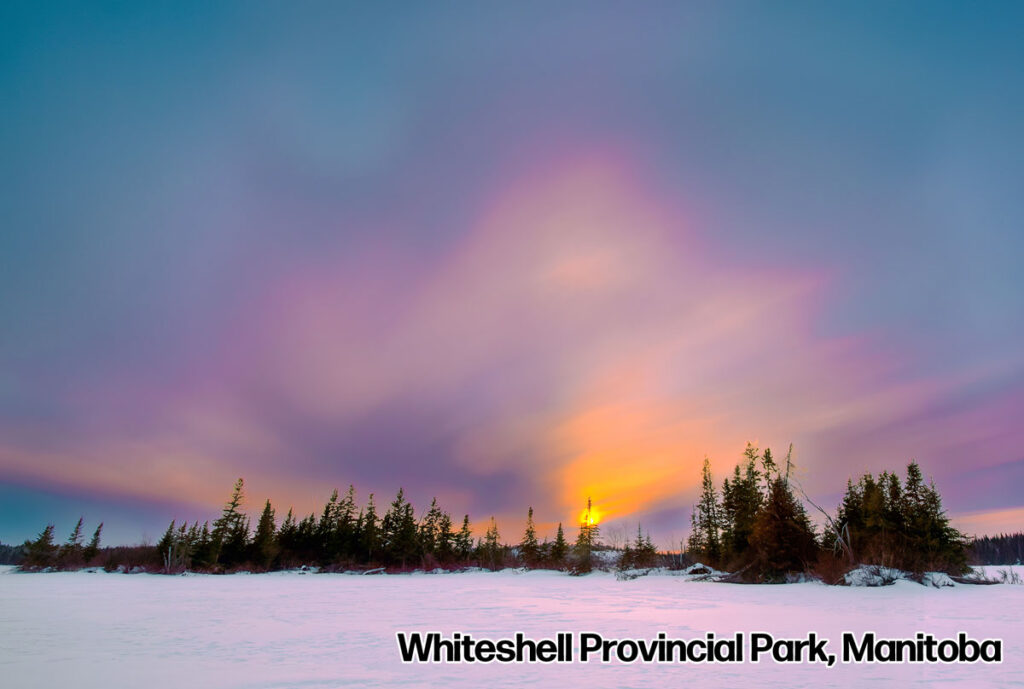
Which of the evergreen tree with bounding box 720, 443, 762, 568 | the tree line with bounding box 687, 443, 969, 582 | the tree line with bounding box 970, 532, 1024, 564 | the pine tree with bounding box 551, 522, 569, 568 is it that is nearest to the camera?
the tree line with bounding box 687, 443, 969, 582

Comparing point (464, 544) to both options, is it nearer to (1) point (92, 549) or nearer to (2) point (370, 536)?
(2) point (370, 536)

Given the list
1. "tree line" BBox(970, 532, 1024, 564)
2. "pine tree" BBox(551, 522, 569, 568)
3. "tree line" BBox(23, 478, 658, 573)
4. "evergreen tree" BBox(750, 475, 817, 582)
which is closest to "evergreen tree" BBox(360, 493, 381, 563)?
"tree line" BBox(23, 478, 658, 573)

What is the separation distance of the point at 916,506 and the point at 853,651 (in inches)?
1323

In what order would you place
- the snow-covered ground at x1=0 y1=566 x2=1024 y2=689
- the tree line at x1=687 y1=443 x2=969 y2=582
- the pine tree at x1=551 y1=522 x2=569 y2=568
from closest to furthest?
the snow-covered ground at x1=0 y1=566 x2=1024 y2=689 → the tree line at x1=687 y1=443 x2=969 y2=582 → the pine tree at x1=551 y1=522 x2=569 y2=568

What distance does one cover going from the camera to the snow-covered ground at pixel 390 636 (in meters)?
6.88

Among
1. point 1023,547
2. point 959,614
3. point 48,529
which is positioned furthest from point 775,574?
point 1023,547

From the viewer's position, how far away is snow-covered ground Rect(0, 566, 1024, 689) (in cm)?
688

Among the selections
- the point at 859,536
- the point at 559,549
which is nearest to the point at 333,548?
the point at 559,549

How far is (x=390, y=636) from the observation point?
35.5 ft

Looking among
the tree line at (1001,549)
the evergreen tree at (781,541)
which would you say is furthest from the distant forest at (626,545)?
the tree line at (1001,549)

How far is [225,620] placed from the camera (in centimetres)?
1330

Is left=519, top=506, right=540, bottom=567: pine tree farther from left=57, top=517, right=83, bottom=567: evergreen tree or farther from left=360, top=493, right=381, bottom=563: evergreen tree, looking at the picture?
left=57, top=517, right=83, bottom=567: evergreen tree

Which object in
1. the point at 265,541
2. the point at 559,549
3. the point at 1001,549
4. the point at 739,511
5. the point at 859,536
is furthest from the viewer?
the point at 1001,549

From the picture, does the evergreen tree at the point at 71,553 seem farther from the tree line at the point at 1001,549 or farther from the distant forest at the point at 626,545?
the tree line at the point at 1001,549
